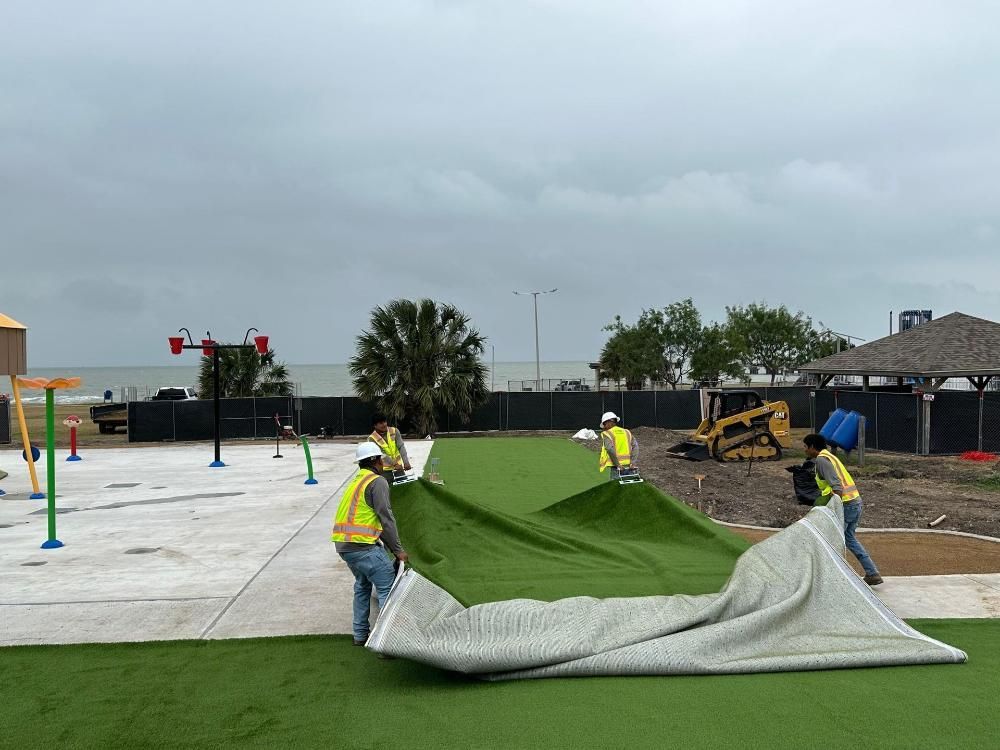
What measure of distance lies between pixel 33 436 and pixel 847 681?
35131mm

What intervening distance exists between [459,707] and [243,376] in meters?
30.3

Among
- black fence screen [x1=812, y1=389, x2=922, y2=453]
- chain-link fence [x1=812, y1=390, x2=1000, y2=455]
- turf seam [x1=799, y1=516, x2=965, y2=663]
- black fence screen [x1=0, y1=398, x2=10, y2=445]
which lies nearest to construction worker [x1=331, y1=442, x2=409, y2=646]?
turf seam [x1=799, y1=516, x2=965, y2=663]

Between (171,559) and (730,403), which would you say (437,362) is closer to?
(730,403)

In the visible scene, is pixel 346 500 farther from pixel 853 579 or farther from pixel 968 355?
pixel 968 355

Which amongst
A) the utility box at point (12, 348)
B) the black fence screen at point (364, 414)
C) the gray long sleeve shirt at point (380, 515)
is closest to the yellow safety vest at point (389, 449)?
the gray long sleeve shirt at point (380, 515)

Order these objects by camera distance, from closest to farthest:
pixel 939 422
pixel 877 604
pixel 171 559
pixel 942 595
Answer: pixel 877 604 → pixel 942 595 → pixel 171 559 → pixel 939 422

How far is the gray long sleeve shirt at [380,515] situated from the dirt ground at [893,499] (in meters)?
5.79

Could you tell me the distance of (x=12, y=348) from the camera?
15578 mm

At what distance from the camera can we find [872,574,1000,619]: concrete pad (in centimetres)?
749

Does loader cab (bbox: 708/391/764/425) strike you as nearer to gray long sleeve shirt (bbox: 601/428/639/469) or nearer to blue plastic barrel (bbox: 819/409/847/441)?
blue plastic barrel (bbox: 819/409/847/441)

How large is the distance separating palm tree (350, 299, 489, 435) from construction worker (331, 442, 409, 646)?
69.3 feet

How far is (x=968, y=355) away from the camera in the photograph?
2342 cm

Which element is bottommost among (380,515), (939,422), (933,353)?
(939,422)

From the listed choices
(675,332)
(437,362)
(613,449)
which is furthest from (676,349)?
(613,449)
